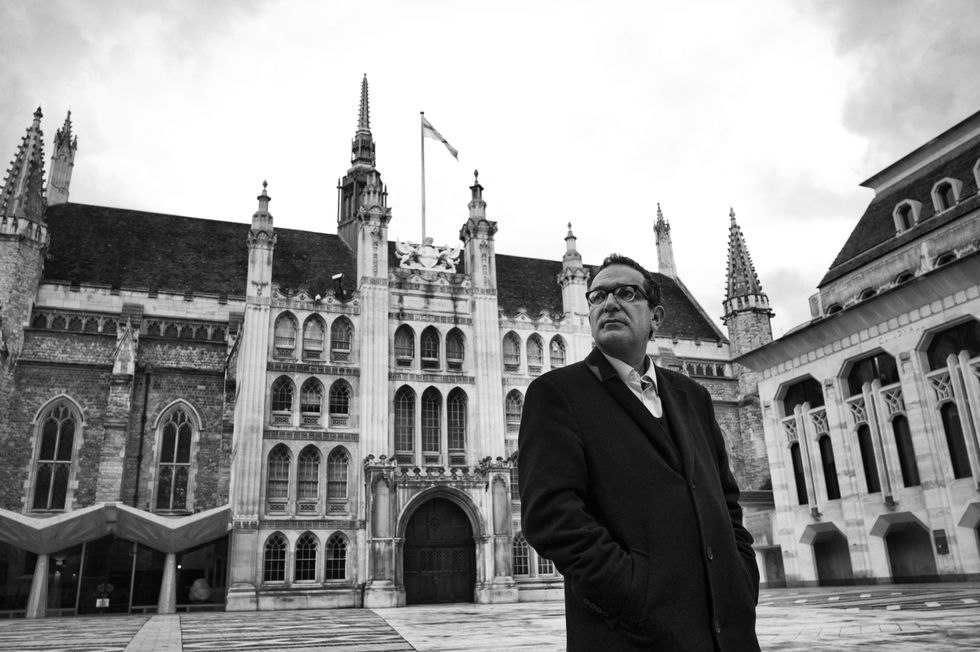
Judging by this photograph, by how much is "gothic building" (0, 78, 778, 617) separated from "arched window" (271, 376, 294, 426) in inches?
3.3

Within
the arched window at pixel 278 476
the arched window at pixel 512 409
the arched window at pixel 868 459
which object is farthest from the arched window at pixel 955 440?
the arched window at pixel 278 476

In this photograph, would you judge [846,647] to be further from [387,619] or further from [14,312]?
[14,312]

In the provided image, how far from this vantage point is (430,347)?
120 feet

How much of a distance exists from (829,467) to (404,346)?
1889 cm

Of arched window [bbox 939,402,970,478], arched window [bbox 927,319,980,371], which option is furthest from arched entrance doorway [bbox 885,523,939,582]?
arched window [bbox 927,319,980,371]

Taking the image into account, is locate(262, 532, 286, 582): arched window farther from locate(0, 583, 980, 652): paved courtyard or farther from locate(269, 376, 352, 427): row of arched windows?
locate(0, 583, 980, 652): paved courtyard

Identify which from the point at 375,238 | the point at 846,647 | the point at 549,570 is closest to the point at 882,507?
the point at 549,570

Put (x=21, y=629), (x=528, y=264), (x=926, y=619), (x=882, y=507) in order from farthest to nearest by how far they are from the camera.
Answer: (x=528, y=264) → (x=882, y=507) → (x=21, y=629) → (x=926, y=619)

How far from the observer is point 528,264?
51.2 meters

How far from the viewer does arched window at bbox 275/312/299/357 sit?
3391 cm

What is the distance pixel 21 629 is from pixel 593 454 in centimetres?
2288

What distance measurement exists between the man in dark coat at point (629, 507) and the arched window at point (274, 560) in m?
30.2

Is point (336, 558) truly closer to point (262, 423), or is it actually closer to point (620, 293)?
point (262, 423)

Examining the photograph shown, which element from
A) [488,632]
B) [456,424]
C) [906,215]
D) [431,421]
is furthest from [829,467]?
[488,632]
